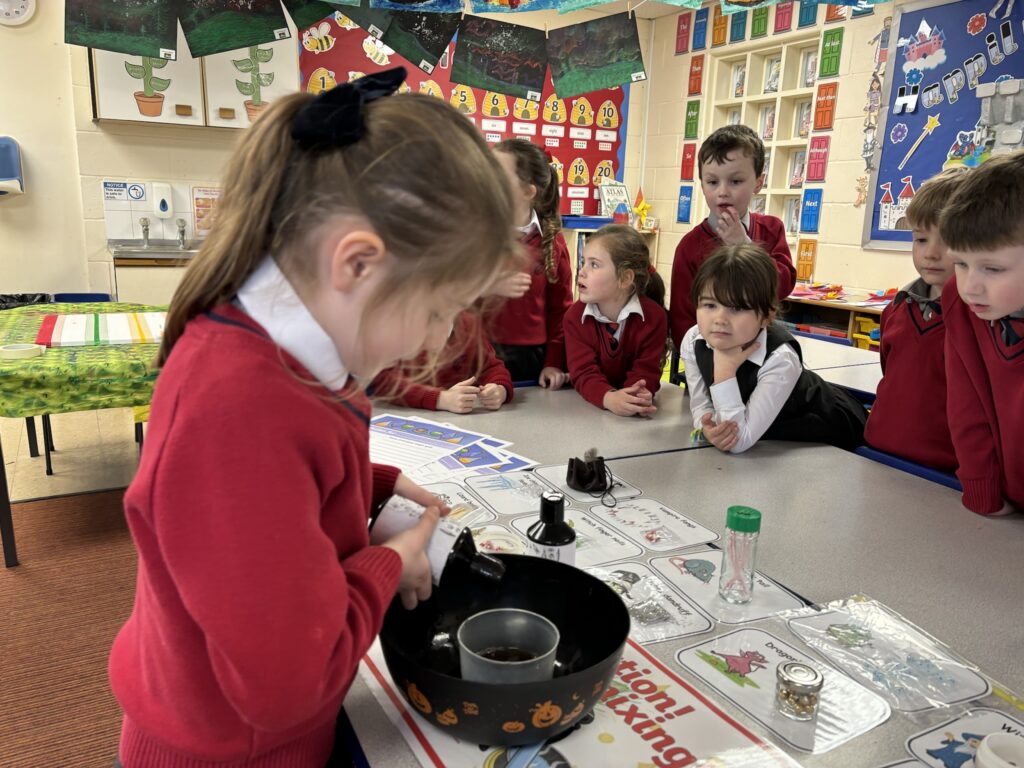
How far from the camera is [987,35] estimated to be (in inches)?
147

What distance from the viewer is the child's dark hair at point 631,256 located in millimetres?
1982

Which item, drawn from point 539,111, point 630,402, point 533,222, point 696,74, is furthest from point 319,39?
point 630,402

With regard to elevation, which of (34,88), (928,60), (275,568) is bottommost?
(275,568)

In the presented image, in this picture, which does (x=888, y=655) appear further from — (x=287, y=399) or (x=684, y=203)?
(x=684, y=203)

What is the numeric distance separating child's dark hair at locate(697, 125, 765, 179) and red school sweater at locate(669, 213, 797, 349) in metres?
0.19

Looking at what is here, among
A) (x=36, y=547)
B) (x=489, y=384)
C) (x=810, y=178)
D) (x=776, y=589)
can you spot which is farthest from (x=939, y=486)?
(x=810, y=178)

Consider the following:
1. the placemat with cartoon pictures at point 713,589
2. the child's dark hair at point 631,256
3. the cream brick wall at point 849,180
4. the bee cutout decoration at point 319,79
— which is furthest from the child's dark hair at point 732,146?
the bee cutout decoration at point 319,79

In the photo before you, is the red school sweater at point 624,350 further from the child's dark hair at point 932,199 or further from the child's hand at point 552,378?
the child's dark hair at point 932,199

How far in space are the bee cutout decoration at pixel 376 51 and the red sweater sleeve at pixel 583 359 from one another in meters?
3.56

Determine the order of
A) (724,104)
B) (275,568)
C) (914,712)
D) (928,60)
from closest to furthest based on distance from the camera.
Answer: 1. (275,568)
2. (914,712)
3. (928,60)
4. (724,104)

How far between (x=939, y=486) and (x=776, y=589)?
652 millimetres

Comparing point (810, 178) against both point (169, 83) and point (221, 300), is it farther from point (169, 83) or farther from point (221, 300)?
point (221, 300)

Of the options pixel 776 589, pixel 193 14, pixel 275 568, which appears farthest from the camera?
pixel 193 14

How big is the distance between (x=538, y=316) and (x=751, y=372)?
76 centimetres
